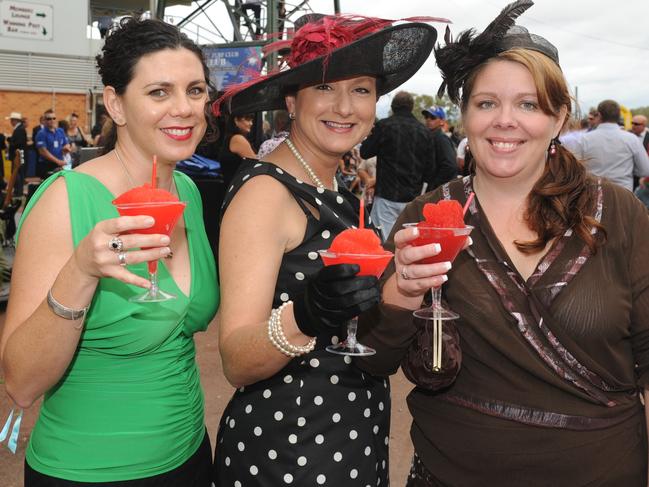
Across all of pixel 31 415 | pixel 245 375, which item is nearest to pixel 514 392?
pixel 245 375

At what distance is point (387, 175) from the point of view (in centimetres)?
757

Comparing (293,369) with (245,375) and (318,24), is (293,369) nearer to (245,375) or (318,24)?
(245,375)

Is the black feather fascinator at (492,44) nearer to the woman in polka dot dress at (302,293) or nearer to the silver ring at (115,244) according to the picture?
the woman in polka dot dress at (302,293)

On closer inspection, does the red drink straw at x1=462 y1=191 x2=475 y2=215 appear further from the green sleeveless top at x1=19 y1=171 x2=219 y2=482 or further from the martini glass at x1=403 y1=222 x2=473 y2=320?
the green sleeveless top at x1=19 y1=171 x2=219 y2=482

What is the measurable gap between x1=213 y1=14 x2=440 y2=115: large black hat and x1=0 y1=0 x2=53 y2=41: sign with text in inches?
1145

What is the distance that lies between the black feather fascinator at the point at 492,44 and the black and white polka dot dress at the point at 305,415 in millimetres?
661

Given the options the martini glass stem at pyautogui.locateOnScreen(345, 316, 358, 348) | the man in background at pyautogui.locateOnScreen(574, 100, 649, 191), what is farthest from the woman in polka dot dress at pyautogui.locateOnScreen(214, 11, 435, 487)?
the man in background at pyautogui.locateOnScreen(574, 100, 649, 191)

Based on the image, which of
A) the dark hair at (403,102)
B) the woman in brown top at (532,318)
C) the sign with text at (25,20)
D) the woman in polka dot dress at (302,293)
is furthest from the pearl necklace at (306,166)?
the sign with text at (25,20)

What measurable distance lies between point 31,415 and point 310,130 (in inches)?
131

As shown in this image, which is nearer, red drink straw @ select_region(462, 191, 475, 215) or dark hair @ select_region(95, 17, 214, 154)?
red drink straw @ select_region(462, 191, 475, 215)

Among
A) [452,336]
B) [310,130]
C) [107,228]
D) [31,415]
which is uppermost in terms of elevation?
[310,130]

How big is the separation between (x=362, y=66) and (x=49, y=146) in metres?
14.8

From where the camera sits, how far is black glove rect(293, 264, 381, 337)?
1575 millimetres

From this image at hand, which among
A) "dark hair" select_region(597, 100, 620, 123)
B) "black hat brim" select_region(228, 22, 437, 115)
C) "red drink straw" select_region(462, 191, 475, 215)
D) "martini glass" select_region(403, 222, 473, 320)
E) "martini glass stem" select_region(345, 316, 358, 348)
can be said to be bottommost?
"martini glass stem" select_region(345, 316, 358, 348)
